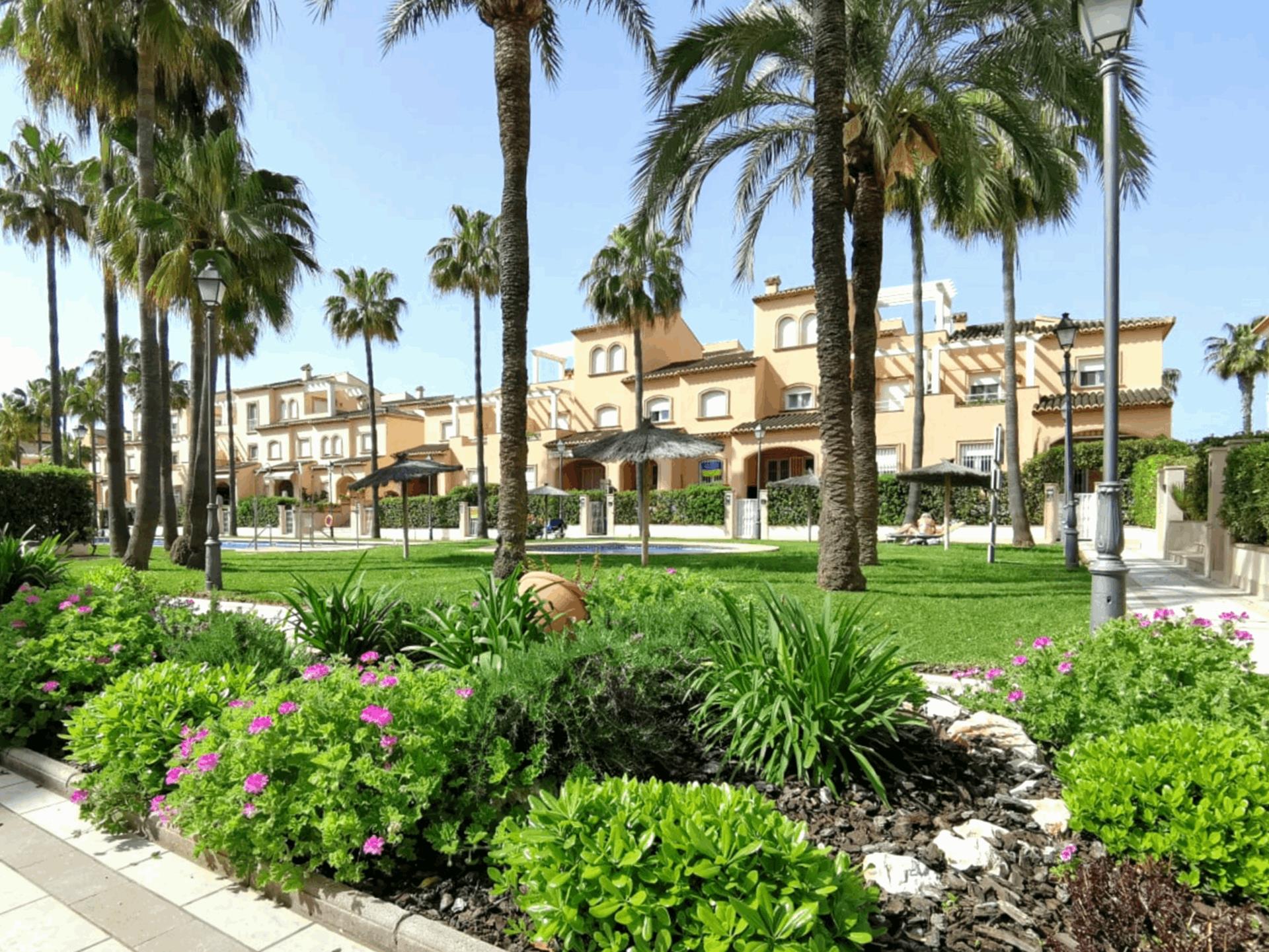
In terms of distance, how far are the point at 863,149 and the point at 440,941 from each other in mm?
13920

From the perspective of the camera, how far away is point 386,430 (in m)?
50.9

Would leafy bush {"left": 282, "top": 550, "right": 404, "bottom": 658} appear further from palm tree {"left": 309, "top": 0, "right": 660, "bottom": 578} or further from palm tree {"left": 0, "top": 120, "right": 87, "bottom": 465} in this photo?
palm tree {"left": 0, "top": 120, "right": 87, "bottom": 465}

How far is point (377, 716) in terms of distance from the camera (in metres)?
3.02

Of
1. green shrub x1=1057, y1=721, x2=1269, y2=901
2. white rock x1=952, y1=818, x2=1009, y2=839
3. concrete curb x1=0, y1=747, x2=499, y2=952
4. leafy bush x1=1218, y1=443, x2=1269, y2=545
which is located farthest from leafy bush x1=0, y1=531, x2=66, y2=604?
leafy bush x1=1218, y1=443, x2=1269, y2=545

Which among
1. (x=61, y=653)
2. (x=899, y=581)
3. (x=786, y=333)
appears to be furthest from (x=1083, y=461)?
(x=61, y=653)

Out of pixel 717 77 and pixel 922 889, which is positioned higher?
pixel 717 77

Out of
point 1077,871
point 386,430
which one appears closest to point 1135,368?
point 1077,871

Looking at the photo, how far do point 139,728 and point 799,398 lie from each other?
35.6 meters

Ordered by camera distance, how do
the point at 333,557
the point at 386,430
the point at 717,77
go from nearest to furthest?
the point at 717,77, the point at 333,557, the point at 386,430

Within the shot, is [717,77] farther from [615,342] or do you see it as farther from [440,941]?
[615,342]

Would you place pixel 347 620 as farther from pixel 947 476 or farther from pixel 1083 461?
pixel 1083 461

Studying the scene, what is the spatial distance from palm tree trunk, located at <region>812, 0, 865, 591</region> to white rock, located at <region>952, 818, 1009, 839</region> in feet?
25.9

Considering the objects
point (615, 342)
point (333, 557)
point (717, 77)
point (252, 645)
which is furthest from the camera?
point (615, 342)

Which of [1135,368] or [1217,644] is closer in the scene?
[1217,644]
